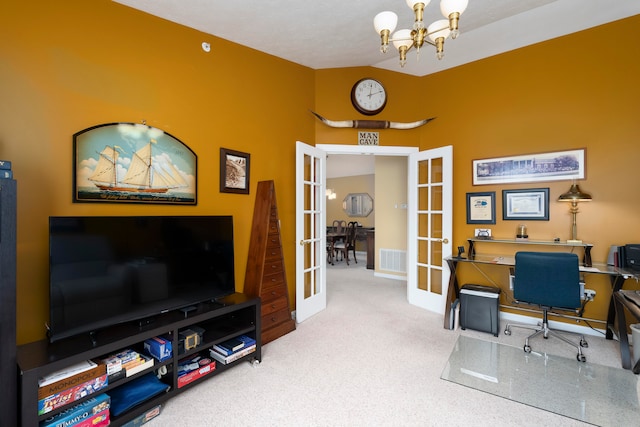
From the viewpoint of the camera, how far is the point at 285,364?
2.50 meters

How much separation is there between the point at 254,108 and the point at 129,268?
6.54ft

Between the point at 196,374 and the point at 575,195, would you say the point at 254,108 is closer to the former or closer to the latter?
the point at 196,374

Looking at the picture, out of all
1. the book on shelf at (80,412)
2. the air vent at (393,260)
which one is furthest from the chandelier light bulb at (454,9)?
the air vent at (393,260)

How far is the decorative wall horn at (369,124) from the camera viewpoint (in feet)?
12.4

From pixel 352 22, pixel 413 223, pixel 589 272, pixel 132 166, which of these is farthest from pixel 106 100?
pixel 589 272

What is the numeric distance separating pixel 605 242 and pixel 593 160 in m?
0.83

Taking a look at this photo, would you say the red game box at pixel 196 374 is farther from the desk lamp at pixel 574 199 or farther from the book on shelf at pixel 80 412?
the desk lamp at pixel 574 199

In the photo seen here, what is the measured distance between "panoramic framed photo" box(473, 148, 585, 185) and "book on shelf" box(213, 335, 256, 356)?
3.14 m

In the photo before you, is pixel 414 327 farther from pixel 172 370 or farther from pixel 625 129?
pixel 625 129

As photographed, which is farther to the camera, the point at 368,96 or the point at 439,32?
the point at 368,96

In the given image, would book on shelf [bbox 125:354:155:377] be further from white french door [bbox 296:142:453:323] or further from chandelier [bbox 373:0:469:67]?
chandelier [bbox 373:0:469:67]

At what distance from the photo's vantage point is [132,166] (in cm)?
221

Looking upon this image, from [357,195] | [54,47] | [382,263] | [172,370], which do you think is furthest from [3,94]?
[357,195]

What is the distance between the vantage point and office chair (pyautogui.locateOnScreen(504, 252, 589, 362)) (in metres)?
2.53
